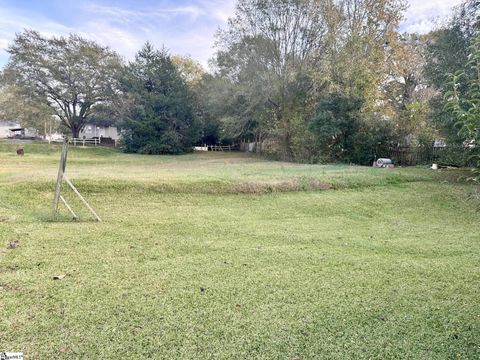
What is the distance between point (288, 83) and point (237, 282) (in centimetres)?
1842

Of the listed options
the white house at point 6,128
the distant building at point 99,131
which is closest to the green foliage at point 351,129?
the distant building at point 99,131

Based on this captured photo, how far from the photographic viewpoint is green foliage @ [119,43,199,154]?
2719cm

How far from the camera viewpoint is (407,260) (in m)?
4.20

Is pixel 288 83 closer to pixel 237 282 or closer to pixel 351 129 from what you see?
pixel 351 129

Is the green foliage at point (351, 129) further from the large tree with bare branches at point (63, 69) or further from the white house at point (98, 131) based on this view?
the white house at point (98, 131)

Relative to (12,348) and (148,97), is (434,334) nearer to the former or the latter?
(12,348)

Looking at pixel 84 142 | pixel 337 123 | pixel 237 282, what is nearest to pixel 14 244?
pixel 237 282

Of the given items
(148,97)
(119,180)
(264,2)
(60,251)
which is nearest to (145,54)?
(148,97)

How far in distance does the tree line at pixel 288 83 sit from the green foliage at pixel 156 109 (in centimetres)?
10

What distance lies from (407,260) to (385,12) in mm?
17700

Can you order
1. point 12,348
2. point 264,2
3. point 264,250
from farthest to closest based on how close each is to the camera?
1. point 264,2
2. point 264,250
3. point 12,348

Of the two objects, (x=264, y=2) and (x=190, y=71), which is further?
(x=190, y=71)

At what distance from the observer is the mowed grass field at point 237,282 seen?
7.57 feet

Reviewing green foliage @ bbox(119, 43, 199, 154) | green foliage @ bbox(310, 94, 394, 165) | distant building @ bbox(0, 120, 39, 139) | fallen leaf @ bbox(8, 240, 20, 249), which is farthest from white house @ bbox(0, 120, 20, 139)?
fallen leaf @ bbox(8, 240, 20, 249)
